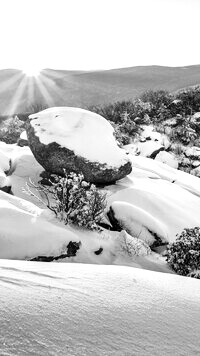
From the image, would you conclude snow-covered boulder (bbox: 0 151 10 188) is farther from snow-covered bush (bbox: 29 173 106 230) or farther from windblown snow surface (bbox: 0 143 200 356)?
windblown snow surface (bbox: 0 143 200 356)

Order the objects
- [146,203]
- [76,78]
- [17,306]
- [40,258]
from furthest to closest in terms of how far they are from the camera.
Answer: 1. [76,78]
2. [146,203]
3. [40,258]
4. [17,306]

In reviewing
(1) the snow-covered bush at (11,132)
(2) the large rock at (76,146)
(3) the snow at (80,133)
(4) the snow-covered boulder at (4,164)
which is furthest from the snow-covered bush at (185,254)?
(1) the snow-covered bush at (11,132)

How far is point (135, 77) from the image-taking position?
51875mm

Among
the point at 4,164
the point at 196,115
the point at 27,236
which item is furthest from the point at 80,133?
the point at 196,115

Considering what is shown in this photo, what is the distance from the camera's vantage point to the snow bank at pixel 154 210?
722 cm

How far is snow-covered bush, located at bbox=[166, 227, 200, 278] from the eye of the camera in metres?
6.07

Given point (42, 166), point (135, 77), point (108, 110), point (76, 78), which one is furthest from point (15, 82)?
point (42, 166)

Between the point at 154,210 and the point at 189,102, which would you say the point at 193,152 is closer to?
the point at 189,102

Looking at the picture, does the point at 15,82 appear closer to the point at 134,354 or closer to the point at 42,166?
the point at 42,166

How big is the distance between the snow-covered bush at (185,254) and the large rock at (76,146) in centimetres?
321

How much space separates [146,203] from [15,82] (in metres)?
46.8

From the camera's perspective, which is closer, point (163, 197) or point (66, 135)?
point (163, 197)

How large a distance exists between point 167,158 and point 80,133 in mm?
7568

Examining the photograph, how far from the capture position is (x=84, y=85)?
4725 centimetres
